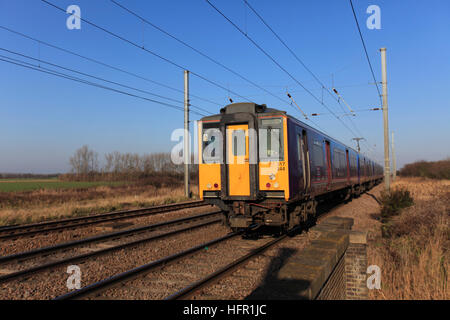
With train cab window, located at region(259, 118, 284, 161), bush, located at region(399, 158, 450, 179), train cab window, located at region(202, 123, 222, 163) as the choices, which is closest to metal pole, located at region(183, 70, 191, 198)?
train cab window, located at region(202, 123, 222, 163)

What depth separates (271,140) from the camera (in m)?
8.34

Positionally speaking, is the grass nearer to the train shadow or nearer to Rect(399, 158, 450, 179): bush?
the train shadow

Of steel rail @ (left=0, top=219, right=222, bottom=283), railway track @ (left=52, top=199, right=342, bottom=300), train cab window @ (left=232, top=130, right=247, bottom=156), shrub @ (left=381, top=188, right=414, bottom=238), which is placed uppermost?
train cab window @ (left=232, top=130, right=247, bottom=156)

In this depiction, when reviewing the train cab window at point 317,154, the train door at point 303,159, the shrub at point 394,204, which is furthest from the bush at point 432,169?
the train door at point 303,159

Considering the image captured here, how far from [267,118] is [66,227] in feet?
24.3

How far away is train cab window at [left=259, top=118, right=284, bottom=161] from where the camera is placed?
8234 millimetres

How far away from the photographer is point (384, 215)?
41.3 ft

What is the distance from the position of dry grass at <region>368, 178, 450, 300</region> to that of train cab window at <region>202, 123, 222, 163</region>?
4.45 m

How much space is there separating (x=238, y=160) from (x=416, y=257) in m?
4.52

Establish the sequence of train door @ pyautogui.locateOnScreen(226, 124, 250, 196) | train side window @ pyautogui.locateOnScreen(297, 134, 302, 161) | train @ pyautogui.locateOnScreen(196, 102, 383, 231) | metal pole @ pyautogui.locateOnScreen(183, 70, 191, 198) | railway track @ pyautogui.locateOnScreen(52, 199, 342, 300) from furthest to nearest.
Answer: metal pole @ pyautogui.locateOnScreen(183, 70, 191, 198) < train side window @ pyautogui.locateOnScreen(297, 134, 302, 161) < train door @ pyautogui.locateOnScreen(226, 124, 250, 196) < train @ pyautogui.locateOnScreen(196, 102, 383, 231) < railway track @ pyautogui.locateOnScreen(52, 199, 342, 300)

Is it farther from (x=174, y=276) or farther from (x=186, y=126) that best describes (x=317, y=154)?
(x=186, y=126)

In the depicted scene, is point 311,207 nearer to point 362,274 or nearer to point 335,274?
point 362,274

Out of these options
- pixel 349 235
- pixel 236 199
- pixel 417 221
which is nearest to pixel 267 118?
pixel 236 199

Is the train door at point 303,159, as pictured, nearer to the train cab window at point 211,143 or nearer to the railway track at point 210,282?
the train cab window at point 211,143
